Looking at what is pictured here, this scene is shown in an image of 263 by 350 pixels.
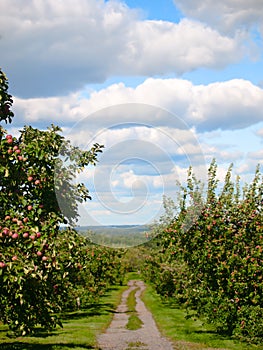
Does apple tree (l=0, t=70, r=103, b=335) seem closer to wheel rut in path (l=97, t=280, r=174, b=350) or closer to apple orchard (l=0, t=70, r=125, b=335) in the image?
apple orchard (l=0, t=70, r=125, b=335)

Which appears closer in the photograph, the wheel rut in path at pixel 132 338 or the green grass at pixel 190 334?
the green grass at pixel 190 334

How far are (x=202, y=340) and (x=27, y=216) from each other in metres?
10.00

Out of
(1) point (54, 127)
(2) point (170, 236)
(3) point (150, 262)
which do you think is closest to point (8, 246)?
(1) point (54, 127)

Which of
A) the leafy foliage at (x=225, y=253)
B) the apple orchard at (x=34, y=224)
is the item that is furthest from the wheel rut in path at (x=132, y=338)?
the apple orchard at (x=34, y=224)

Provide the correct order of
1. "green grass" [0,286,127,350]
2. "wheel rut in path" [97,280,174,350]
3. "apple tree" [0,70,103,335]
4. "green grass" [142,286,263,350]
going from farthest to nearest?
"wheel rut in path" [97,280,174,350]
"green grass" [0,286,127,350]
"green grass" [142,286,263,350]
"apple tree" [0,70,103,335]

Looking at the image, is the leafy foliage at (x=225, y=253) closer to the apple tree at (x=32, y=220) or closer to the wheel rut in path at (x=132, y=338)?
the wheel rut in path at (x=132, y=338)

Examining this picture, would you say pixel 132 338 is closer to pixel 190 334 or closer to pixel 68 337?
pixel 190 334

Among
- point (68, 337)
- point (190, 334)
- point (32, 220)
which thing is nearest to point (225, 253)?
point (190, 334)

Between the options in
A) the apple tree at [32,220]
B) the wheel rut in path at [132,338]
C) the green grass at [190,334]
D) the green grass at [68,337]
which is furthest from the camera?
the wheel rut in path at [132,338]

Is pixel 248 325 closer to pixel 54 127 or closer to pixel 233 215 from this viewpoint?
pixel 233 215

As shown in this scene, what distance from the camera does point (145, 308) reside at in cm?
3397

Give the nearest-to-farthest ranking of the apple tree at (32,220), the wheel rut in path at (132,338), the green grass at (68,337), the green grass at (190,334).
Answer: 1. the apple tree at (32,220)
2. the green grass at (190,334)
3. the green grass at (68,337)
4. the wheel rut in path at (132,338)

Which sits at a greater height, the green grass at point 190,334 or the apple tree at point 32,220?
the apple tree at point 32,220

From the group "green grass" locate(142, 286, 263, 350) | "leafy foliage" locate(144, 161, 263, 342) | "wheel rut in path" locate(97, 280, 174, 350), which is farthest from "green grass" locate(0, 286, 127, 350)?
"leafy foliage" locate(144, 161, 263, 342)
